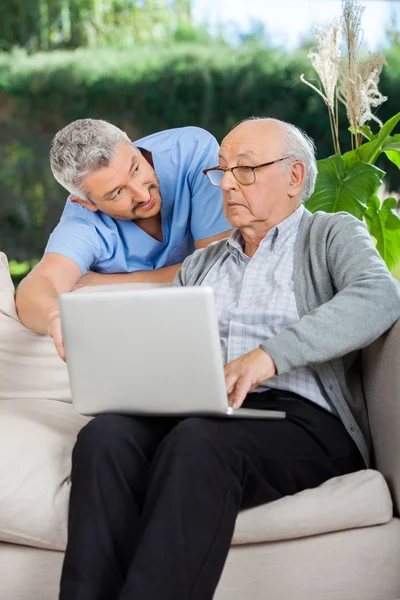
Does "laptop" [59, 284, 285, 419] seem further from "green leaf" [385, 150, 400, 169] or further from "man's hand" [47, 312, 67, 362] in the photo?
"green leaf" [385, 150, 400, 169]

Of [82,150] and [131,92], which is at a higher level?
[82,150]

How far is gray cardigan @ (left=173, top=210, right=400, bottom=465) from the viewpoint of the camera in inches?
59.0

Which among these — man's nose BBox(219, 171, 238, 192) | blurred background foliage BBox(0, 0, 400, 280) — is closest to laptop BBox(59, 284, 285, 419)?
man's nose BBox(219, 171, 238, 192)

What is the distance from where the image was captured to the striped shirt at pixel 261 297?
5.35 ft

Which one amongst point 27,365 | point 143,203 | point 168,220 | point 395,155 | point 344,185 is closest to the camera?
point 27,365

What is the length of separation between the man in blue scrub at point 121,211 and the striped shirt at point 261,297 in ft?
1.32

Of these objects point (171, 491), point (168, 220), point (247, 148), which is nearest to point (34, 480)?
point (171, 491)

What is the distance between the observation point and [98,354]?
1.41 metres

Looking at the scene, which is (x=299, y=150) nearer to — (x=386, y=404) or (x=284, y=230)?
(x=284, y=230)

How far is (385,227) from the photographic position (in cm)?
262

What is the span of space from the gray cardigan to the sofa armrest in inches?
1.2

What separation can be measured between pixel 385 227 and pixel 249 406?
120 cm

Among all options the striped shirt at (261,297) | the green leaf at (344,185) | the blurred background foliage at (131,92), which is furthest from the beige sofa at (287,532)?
the blurred background foliage at (131,92)

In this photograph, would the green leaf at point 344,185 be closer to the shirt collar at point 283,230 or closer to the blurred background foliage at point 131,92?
the shirt collar at point 283,230
